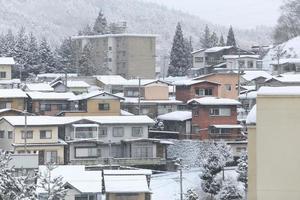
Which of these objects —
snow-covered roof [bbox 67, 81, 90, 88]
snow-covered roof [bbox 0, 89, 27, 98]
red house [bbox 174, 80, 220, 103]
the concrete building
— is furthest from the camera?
the concrete building

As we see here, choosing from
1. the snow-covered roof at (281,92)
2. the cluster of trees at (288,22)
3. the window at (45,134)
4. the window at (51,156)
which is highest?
the cluster of trees at (288,22)

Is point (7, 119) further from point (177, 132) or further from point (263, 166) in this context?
point (263, 166)

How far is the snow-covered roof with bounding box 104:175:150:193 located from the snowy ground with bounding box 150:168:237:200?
150 centimetres

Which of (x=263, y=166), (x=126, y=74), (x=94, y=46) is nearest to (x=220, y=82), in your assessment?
(x=126, y=74)

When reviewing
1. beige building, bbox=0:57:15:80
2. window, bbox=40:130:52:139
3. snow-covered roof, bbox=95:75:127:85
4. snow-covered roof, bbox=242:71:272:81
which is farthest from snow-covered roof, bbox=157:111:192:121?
beige building, bbox=0:57:15:80

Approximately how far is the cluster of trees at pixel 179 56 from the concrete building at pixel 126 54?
56.3 inches

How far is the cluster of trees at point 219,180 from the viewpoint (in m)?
17.6

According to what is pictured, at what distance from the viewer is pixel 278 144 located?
6.52 metres

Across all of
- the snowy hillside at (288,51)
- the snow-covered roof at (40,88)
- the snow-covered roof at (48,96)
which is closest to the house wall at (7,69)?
the snow-covered roof at (40,88)

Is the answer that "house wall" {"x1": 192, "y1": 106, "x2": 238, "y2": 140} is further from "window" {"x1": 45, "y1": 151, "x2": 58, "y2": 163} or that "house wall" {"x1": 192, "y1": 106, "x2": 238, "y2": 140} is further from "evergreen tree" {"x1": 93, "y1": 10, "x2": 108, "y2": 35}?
"evergreen tree" {"x1": 93, "y1": 10, "x2": 108, "y2": 35}

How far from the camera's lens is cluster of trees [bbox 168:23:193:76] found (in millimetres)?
41531

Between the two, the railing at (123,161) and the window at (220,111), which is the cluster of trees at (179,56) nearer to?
the window at (220,111)

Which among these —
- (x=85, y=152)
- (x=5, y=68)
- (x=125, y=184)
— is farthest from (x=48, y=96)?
(x=125, y=184)

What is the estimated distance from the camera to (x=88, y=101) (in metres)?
25.2
